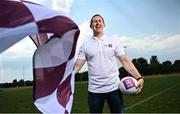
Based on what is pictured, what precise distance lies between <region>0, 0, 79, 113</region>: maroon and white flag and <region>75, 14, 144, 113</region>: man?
380 mm

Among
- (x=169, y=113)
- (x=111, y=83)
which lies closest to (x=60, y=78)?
(x=111, y=83)

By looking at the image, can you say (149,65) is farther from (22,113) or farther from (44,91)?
(44,91)

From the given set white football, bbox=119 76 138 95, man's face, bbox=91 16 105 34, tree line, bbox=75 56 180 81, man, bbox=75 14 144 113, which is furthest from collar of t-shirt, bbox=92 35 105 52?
tree line, bbox=75 56 180 81

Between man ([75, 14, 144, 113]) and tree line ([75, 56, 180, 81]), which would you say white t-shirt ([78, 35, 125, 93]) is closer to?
man ([75, 14, 144, 113])

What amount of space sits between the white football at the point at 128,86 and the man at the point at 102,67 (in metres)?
0.07

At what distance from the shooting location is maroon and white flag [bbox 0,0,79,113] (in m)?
5.99

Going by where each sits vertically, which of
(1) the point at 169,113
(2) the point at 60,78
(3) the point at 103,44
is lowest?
(1) the point at 169,113

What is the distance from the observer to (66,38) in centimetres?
673

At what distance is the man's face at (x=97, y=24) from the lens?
7.16 meters

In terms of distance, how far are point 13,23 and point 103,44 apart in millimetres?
1712

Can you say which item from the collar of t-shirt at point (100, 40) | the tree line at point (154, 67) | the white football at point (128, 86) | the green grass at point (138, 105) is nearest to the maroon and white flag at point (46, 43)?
the collar of t-shirt at point (100, 40)

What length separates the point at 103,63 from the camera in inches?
281

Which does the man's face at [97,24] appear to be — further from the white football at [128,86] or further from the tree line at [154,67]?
the tree line at [154,67]

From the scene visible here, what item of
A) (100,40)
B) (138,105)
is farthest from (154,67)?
(100,40)
